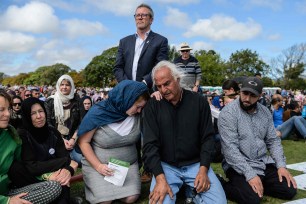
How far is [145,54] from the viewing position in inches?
168

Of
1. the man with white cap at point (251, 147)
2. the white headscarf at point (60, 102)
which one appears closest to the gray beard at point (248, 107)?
the man with white cap at point (251, 147)

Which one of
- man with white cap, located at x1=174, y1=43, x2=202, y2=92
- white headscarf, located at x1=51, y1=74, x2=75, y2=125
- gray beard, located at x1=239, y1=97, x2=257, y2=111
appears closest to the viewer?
gray beard, located at x1=239, y1=97, x2=257, y2=111

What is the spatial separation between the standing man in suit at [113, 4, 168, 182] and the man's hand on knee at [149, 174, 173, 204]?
4.06 ft

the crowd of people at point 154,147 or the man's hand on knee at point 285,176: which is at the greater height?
the crowd of people at point 154,147

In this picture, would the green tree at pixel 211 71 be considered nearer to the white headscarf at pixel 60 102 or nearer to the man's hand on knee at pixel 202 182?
the white headscarf at pixel 60 102

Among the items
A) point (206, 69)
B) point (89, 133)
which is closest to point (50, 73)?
point (206, 69)

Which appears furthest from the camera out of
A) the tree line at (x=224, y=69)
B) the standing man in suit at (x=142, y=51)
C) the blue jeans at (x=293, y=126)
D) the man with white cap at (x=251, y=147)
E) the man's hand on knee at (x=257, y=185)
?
the tree line at (x=224, y=69)

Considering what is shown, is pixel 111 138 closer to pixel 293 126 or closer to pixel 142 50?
pixel 142 50

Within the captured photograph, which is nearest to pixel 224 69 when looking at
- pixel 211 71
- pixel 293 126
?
pixel 211 71

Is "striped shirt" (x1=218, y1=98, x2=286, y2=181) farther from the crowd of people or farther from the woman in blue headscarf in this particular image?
the woman in blue headscarf

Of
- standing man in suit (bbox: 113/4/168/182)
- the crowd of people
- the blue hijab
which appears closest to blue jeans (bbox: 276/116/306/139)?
the crowd of people

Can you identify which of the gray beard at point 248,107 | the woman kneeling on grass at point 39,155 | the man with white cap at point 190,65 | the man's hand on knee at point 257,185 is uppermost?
the man with white cap at point 190,65

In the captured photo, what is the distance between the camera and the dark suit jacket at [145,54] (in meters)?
4.25

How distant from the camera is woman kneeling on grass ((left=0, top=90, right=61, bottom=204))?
2781 mm
